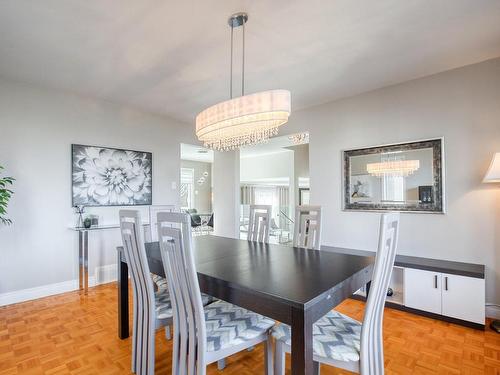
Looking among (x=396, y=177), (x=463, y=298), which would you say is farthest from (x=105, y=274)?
(x=463, y=298)

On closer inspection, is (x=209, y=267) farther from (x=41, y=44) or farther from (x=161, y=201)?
(x=161, y=201)

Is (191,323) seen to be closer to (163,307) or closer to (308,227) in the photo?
(163,307)

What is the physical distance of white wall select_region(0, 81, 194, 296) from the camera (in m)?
3.05

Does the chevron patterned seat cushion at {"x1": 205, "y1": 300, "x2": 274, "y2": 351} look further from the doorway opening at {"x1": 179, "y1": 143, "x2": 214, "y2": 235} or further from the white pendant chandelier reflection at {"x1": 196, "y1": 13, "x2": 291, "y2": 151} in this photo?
the doorway opening at {"x1": 179, "y1": 143, "x2": 214, "y2": 235}

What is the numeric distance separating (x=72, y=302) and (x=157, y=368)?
1.83 m

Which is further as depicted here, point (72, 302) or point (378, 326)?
point (72, 302)

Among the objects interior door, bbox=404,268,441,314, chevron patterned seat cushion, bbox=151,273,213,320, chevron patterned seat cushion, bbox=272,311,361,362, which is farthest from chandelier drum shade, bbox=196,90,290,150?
interior door, bbox=404,268,441,314

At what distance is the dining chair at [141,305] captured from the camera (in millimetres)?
1656

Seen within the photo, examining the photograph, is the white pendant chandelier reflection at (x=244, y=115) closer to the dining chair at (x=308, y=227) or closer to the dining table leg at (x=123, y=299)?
the dining chair at (x=308, y=227)

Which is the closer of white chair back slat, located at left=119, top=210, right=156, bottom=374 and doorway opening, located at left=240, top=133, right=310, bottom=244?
white chair back slat, located at left=119, top=210, right=156, bottom=374

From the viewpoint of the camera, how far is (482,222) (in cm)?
267

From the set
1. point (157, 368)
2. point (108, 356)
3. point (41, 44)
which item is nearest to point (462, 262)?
point (157, 368)

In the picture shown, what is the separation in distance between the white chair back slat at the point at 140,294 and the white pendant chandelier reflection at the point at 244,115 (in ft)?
2.84

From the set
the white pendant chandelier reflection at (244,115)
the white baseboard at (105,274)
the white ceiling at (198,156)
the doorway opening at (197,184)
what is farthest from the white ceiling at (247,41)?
the doorway opening at (197,184)
